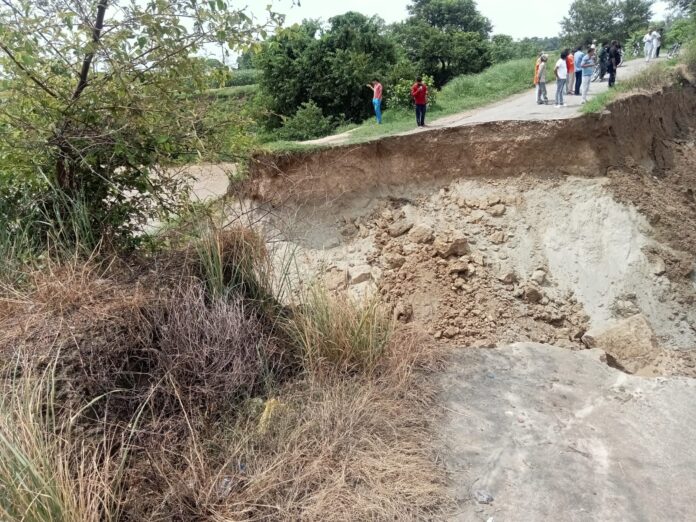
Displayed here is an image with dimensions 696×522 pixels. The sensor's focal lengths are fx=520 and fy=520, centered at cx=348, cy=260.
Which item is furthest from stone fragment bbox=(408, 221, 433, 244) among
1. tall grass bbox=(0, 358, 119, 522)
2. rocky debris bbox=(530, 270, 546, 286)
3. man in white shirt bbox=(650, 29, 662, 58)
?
man in white shirt bbox=(650, 29, 662, 58)

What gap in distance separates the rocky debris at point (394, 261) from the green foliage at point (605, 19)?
33.0 meters

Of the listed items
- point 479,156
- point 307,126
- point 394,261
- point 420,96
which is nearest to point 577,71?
point 420,96

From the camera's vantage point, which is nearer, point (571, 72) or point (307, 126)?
point (571, 72)

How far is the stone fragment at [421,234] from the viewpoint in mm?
7852

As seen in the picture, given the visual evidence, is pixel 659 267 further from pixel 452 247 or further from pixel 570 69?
pixel 570 69

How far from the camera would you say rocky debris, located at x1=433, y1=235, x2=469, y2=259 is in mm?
7520

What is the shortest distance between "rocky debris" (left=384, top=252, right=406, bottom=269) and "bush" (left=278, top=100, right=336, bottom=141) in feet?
26.7

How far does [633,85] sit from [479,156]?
12.9ft

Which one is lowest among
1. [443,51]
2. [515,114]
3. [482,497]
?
[482,497]

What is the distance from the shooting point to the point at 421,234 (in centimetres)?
790

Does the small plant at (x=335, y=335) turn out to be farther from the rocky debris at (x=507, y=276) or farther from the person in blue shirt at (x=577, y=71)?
the person in blue shirt at (x=577, y=71)

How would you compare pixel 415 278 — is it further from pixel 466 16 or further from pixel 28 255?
pixel 466 16

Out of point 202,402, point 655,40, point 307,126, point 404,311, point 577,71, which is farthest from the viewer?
point 655,40

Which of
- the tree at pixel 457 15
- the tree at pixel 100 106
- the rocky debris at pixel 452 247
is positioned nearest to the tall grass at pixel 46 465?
the tree at pixel 100 106
